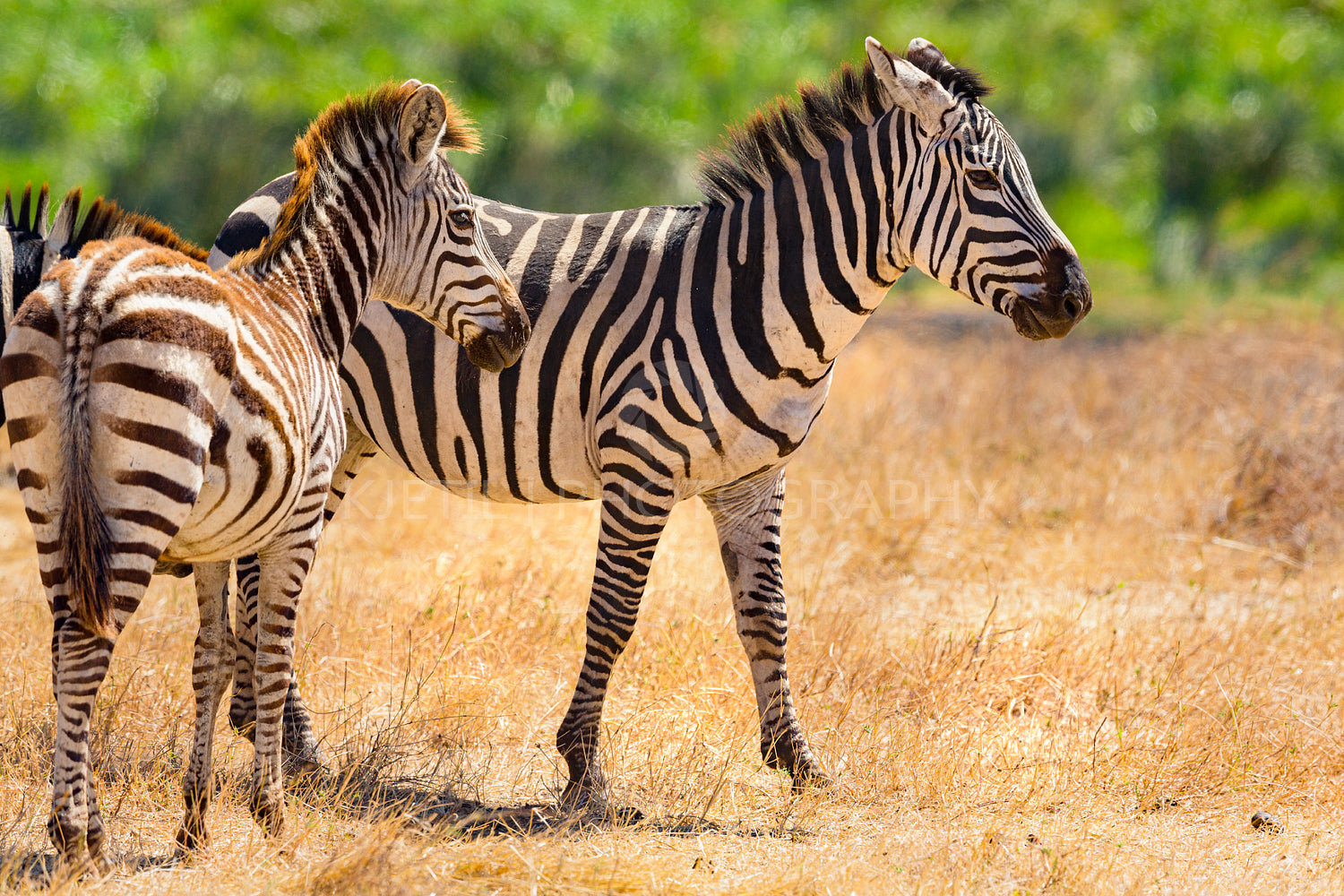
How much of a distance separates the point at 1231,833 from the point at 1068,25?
2805 cm

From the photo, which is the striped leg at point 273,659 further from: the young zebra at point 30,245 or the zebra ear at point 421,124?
the young zebra at point 30,245

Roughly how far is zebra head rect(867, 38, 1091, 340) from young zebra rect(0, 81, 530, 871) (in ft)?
4.94

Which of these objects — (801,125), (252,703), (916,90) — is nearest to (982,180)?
(916,90)

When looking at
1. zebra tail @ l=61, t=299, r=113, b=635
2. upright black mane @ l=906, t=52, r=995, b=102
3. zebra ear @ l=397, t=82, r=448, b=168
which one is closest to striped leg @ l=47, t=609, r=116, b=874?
zebra tail @ l=61, t=299, r=113, b=635

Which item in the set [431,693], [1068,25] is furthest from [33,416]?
[1068,25]

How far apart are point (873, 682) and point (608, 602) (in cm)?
150

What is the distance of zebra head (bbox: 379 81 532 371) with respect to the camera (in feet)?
13.5

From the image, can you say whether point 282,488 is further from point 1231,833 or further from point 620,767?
point 1231,833

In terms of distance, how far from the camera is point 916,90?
13.6ft

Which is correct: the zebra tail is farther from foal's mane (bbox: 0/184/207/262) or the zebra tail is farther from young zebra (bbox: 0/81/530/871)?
foal's mane (bbox: 0/184/207/262)

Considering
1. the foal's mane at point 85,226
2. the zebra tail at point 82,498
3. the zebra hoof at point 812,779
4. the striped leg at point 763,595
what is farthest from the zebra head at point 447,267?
the zebra hoof at point 812,779

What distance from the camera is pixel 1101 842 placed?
4.04 m

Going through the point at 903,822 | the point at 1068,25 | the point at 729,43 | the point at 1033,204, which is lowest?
the point at 903,822

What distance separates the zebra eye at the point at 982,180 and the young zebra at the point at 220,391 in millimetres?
1662
